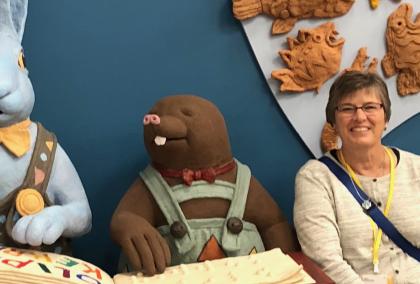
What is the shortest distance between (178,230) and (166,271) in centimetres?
12

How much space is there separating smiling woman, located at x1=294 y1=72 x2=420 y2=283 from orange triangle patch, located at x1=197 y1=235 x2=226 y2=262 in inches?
8.0

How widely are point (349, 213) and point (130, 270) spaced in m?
0.54

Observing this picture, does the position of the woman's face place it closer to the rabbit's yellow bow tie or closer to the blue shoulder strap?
the blue shoulder strap

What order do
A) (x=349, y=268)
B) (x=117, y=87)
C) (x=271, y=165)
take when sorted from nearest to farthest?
1. (x=349, y=268)
2. (x=117, y=87)
3. (x=271, y=165)

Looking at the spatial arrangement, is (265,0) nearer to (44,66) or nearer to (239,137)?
(239,137)

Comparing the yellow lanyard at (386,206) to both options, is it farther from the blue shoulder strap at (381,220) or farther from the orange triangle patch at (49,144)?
the orange triangle patch at (49,144)

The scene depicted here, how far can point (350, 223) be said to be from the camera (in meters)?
1.45

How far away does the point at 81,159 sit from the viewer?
1.64 m

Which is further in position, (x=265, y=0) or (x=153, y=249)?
(x=265, y=0)

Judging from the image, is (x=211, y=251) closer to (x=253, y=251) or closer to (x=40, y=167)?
(x=253, y=251)

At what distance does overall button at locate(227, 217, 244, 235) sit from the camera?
140 centimetres

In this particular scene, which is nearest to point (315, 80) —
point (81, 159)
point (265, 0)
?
point (265, 0)

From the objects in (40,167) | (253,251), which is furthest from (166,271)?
(40,167)

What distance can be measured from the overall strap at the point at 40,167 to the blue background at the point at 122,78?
10.4 inches
